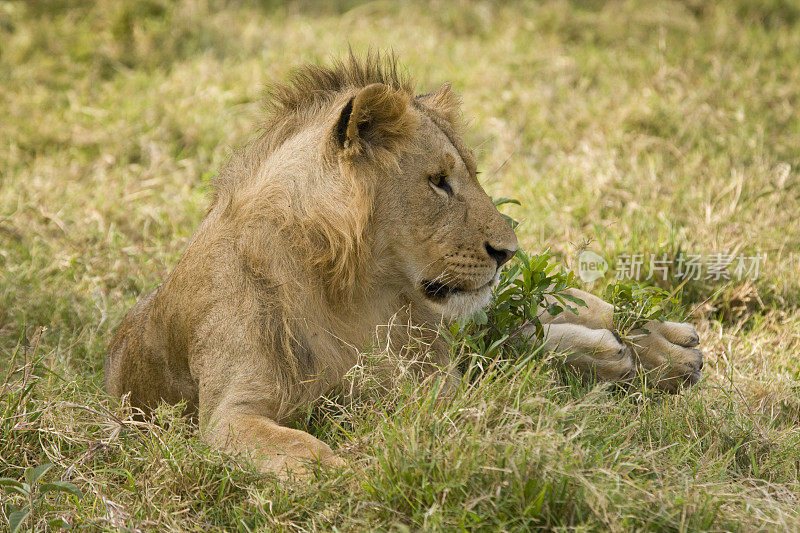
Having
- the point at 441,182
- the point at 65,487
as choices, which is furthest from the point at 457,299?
the point at 65,487

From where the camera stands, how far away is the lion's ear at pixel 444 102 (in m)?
3.53

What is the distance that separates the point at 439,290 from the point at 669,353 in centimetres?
107

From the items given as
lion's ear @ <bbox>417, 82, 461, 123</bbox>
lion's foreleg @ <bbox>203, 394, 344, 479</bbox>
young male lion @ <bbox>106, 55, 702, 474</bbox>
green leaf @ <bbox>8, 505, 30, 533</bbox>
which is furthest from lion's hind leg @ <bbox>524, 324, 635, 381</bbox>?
green leaf @ <bbox>8, 505, 30, 533</bbox>

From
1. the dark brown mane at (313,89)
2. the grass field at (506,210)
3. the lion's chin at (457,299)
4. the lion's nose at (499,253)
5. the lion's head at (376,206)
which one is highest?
the dark brown mane at (313,89)

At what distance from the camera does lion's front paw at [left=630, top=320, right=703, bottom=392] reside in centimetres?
362

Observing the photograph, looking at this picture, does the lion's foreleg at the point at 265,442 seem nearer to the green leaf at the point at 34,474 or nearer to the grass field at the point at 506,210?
the grass field at the point at 506,210

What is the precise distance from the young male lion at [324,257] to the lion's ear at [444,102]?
20 centimetres

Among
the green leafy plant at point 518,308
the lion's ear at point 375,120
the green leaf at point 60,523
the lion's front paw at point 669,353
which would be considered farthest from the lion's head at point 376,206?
the green leaf at point 60,523

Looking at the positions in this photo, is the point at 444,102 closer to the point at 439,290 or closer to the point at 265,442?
the point at 439,290

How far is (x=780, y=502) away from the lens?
8.96ft

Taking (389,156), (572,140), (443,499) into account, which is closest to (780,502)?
(443,499)

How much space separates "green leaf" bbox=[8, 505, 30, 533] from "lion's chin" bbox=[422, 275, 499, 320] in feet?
4.65

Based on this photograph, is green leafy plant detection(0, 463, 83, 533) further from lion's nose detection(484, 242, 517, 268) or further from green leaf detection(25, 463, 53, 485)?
lion's nose detection(484, 242, 517, 268)

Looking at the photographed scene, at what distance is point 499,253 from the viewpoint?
125 inches
